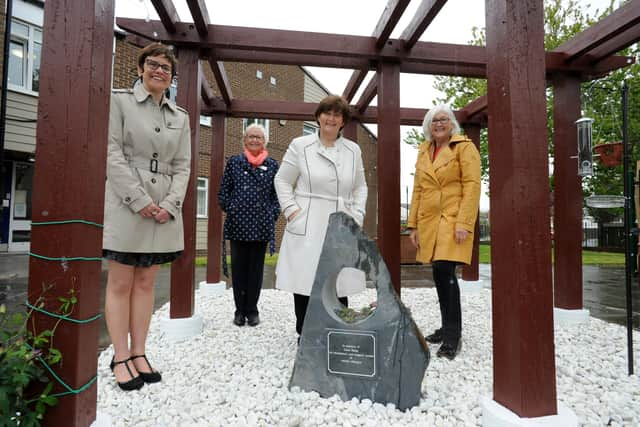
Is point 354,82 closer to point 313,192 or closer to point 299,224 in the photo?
point 313,192

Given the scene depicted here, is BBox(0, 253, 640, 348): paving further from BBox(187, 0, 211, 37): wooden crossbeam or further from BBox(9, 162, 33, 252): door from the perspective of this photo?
BBox(187, 0, 211, 37): wooden crossbeam

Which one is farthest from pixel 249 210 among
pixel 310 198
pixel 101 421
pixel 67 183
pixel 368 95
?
pixel 368 95

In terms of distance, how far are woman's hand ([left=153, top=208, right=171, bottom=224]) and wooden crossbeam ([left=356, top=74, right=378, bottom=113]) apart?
2855mm

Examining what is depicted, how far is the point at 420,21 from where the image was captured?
126 inches

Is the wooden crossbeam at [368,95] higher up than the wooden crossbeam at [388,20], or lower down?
lower down

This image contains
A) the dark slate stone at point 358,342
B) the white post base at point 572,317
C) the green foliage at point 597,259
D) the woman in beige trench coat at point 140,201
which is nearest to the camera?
the dark slate stone at point 358,342

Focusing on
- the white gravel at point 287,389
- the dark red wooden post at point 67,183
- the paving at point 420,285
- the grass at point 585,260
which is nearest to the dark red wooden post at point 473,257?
the paving at point 420,285

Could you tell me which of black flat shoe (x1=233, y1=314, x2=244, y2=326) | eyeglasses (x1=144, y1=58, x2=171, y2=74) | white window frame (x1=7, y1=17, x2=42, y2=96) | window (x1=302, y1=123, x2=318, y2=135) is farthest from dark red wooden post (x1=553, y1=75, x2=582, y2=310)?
white window frame (x1=7, y1=17, x2=42, y2=96)

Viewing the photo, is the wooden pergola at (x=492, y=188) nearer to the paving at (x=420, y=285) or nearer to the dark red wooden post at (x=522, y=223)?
the dark red wooden post at (x=522, y=223)

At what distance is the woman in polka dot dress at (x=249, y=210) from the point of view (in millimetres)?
3432

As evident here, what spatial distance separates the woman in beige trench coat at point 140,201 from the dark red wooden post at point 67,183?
0.50 metres

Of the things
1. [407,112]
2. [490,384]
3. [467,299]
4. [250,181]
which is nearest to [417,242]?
[490,384]

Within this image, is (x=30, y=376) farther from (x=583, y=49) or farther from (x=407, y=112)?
(x=407, y=112)

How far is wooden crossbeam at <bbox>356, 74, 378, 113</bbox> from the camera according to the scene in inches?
173
